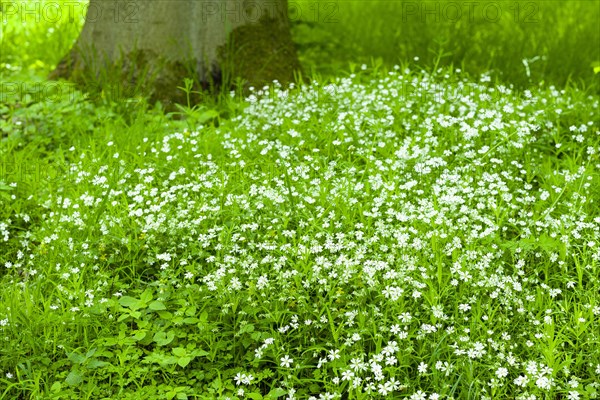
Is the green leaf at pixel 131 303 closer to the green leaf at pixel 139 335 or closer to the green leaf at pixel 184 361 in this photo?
the green leaf at pixel 139 335

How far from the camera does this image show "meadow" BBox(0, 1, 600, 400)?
3.22m

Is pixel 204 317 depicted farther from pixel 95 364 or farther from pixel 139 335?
pixel 95 364

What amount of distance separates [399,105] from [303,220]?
160 centimetres

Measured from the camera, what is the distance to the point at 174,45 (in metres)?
6.27

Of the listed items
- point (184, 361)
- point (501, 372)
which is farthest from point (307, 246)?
point (501, 372)

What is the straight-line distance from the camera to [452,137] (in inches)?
191

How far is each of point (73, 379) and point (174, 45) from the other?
3.82 m

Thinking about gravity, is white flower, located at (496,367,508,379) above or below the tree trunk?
below

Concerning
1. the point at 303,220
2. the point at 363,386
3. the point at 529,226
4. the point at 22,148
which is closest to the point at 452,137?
the point at 529,226

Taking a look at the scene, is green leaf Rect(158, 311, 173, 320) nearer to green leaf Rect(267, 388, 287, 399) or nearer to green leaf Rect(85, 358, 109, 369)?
green leaf Rect(85, 358, 109, 369)

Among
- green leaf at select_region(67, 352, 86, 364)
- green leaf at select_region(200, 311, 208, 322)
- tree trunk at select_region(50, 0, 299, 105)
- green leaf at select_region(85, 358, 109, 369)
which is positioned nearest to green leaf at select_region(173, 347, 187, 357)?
green leaf at select_region(200, 311, 208, 322)

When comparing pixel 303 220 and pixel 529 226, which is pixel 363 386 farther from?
pixel 529 226

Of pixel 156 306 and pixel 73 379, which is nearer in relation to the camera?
pixel 73 379

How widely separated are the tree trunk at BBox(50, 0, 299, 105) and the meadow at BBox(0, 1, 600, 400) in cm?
40
